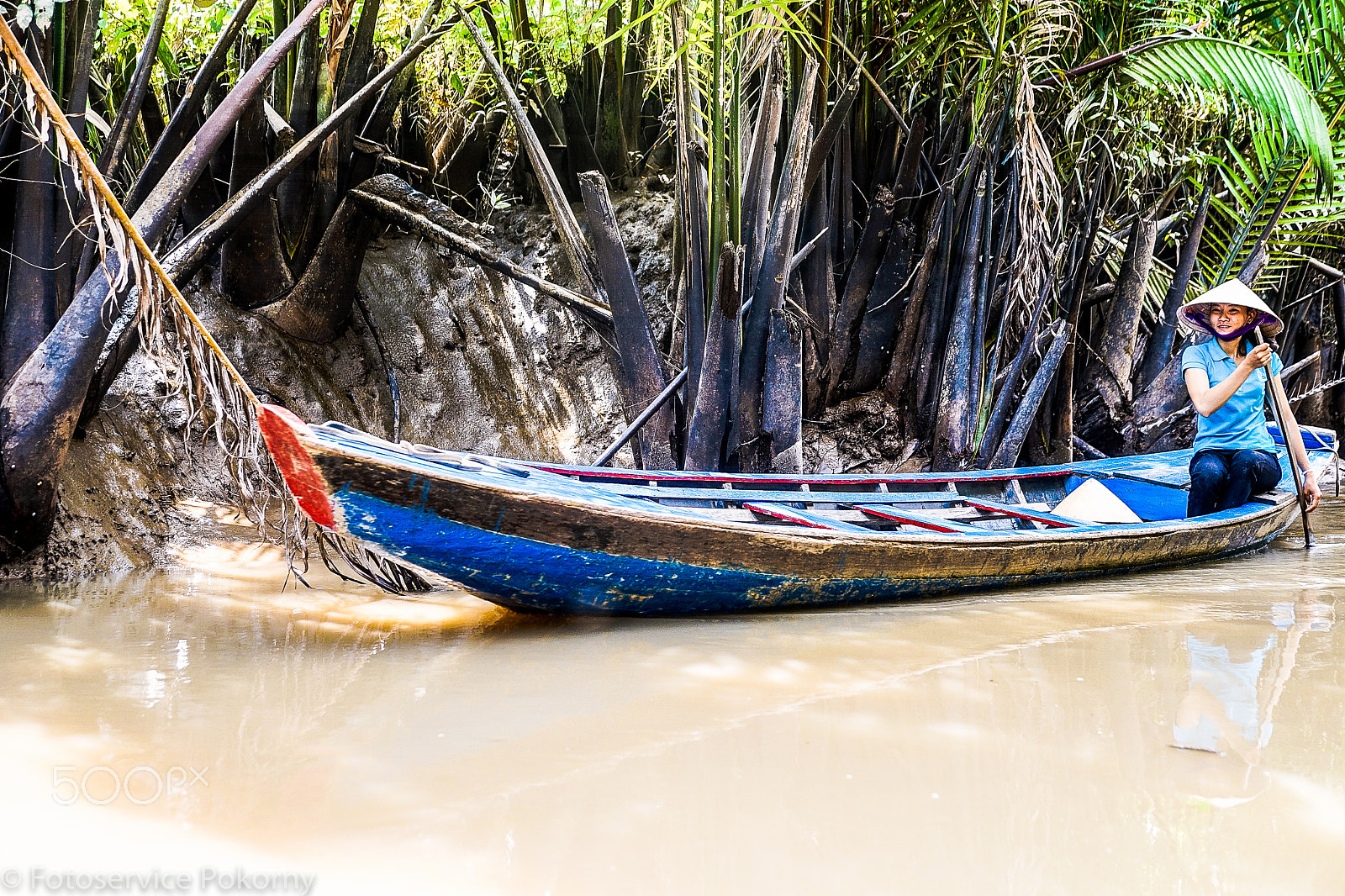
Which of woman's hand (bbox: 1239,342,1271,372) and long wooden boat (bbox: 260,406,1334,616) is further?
woman's hand (bbox: 1239,342,1271,372)

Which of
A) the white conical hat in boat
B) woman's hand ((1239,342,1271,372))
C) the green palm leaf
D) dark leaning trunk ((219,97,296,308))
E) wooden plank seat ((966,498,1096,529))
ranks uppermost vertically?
the green palm leaf

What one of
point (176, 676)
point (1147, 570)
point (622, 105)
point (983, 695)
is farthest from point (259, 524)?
point (622, 105)

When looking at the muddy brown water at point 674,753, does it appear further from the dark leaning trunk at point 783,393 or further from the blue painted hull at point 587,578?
the dark leaning trunk at point 783,393

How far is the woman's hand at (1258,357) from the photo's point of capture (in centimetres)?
353

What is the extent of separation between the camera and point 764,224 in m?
4.31

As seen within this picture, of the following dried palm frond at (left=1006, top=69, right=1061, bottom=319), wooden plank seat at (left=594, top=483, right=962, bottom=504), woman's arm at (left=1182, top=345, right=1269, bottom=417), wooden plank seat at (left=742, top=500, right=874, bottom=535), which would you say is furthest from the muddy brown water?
dried palm frond at (left=1006, top=69, right=1061, bottom=319)

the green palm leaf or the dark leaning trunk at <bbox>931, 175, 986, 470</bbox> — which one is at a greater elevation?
the green palm leaf

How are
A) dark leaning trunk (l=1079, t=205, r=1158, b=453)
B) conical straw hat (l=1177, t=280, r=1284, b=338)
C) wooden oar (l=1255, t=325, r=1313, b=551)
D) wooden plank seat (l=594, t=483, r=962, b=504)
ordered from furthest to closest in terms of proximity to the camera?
1. dark leaning trunk (l=1079, t=205, r=1158, b=453)
2. wooden oar (l=1255, t=325, r=1313, b=551)
3. conical straw hat (l=1177, t=280, r=1284, b=338)
4. wooden plank seat (l=594, t=483, r=962, b=504)

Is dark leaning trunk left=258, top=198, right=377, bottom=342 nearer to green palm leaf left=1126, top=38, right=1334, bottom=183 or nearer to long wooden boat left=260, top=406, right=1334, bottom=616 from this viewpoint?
long wooden boat left=260, top=406, right=1334, bottom=616

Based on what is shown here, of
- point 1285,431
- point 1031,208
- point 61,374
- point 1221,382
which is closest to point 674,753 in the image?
point 61,374

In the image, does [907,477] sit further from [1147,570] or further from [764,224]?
[764,224]

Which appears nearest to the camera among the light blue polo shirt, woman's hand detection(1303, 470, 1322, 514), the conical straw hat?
the conical straw hat

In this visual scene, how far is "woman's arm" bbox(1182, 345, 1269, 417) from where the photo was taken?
3553 mm

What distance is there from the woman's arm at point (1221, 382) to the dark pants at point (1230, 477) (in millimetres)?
310
